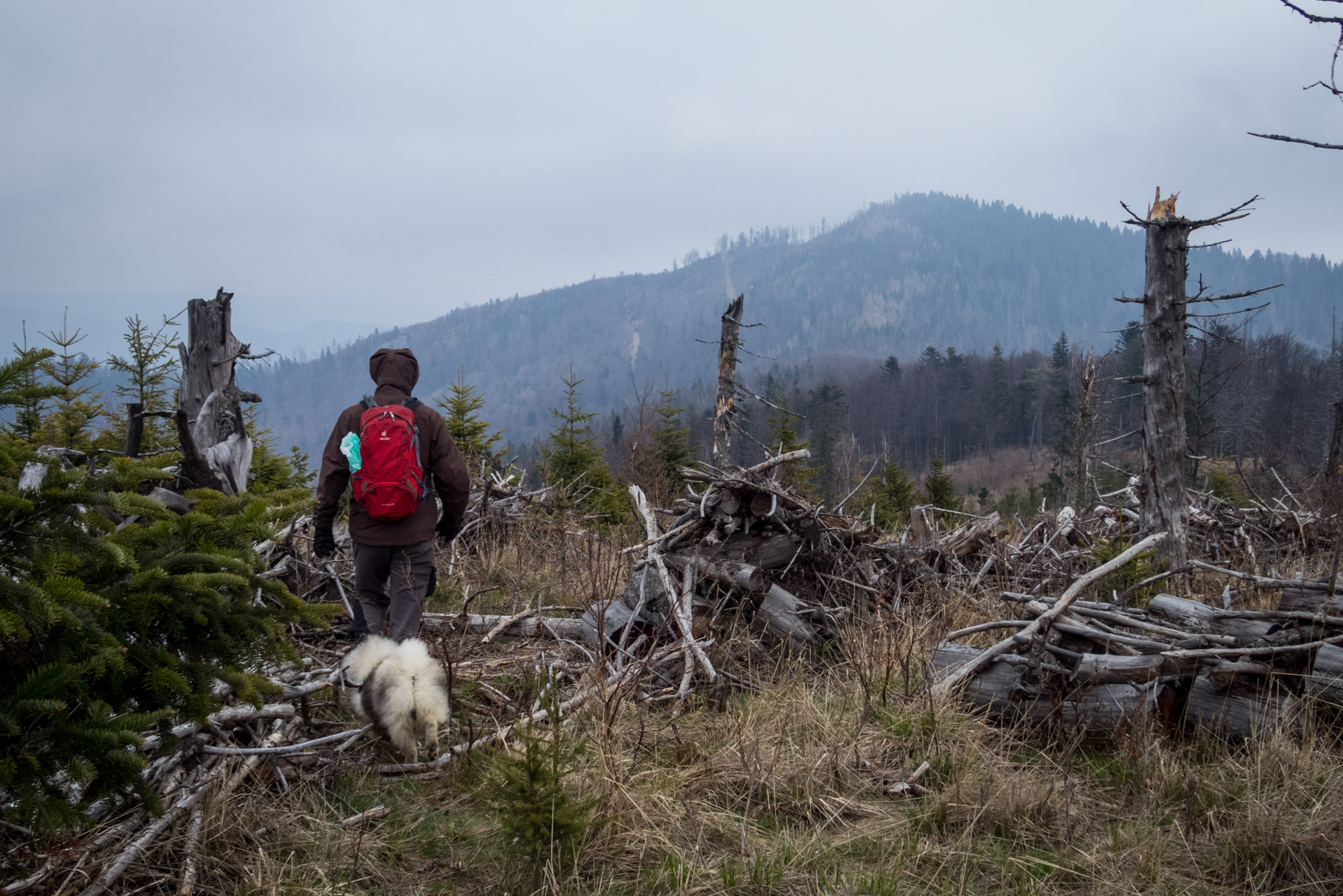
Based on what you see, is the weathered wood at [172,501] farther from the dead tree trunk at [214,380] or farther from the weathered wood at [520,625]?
the dead tree trunk at [214,380]

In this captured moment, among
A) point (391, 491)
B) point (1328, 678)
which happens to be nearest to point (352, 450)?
point (391, 491)

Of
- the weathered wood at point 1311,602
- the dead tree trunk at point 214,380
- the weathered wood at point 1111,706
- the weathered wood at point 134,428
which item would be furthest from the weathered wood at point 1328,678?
the dead tree trunk at point 214,380

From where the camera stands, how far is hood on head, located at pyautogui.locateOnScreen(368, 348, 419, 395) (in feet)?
15.0

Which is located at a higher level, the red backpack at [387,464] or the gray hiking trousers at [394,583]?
the red backpack at [387,464]

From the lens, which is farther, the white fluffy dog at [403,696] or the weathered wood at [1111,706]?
the weathered wood at [1111,706]

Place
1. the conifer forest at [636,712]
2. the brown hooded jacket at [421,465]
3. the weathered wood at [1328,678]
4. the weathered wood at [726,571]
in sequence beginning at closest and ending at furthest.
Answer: the conifer forest at [636,712] < the weathered wood at [1328,678] < the brown hooded jacket at [421,465] < the weathered wood at [726,571]

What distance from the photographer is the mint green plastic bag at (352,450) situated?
431 cm

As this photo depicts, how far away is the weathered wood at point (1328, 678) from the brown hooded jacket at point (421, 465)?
14.9 ft

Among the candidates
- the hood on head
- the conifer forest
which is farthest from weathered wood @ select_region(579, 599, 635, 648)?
the hood on head

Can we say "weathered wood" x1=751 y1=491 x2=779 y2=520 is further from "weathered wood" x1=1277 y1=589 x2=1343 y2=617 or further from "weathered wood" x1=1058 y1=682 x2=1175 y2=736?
"weathered wood" x1=1277 y1=589 x2=1343 y2=617

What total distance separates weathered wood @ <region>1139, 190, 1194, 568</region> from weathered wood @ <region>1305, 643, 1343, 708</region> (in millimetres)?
5184

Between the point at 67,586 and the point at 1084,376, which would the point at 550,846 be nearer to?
the point at 67,586

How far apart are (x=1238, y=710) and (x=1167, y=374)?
19.1ft

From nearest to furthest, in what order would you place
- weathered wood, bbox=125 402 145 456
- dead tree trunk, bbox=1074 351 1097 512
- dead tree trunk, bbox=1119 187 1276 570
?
weathered wood, bbox=125 402 145 456, dead tree trunk, bbox=1119 187 1276 570, dead tree trunk, bbox=1074 351 1097 512
